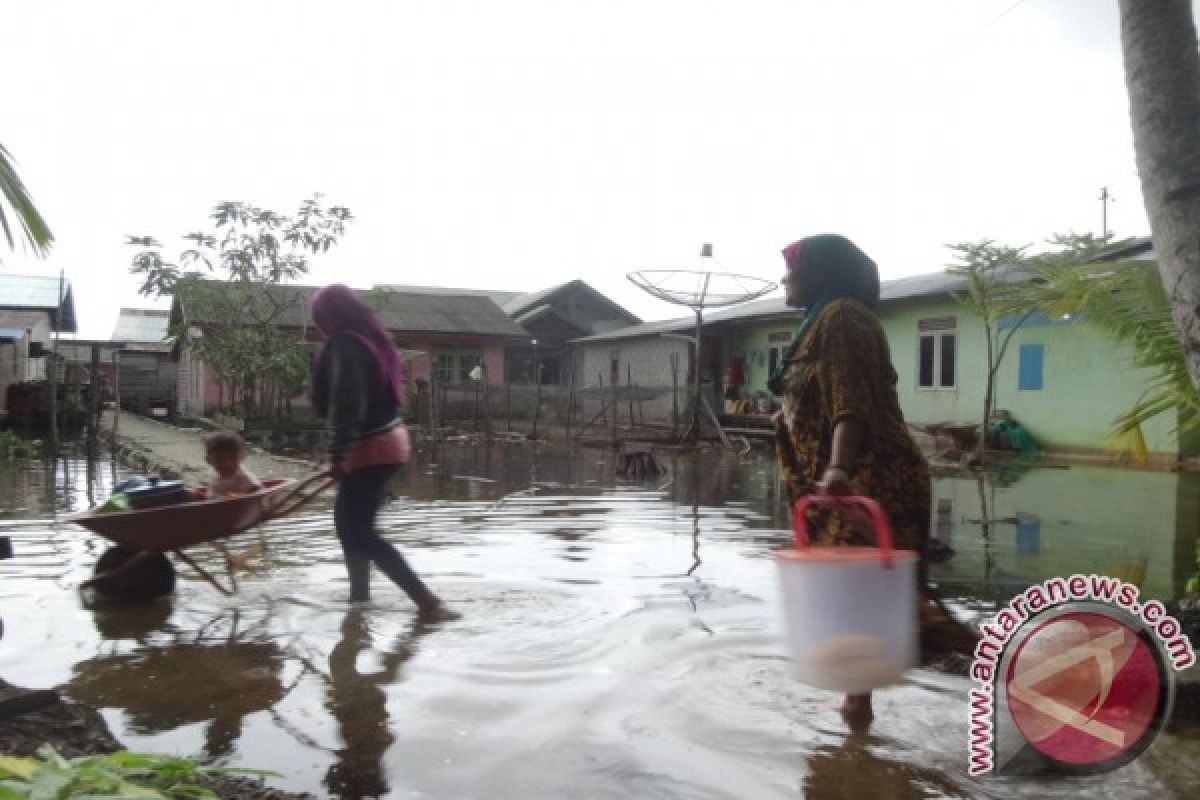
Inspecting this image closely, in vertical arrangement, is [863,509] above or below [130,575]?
above

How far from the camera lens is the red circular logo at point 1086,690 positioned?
2.23 m

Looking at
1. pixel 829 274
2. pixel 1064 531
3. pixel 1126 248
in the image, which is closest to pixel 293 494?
pixel 829 274

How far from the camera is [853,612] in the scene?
230 centimetres

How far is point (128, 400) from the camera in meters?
30.9

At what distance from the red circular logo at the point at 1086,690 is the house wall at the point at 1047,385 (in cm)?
1217

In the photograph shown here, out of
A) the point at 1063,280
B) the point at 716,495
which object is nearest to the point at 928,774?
the point at 1063,280

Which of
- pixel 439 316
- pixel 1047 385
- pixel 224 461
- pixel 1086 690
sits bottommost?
pixel 1086 690

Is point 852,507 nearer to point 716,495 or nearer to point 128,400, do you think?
point 716,495

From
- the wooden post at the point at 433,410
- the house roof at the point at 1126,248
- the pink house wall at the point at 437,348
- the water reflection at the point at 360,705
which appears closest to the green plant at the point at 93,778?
the water reflection at the point at 360,705

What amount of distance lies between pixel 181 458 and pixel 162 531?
907 cm

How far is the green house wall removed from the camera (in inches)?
588

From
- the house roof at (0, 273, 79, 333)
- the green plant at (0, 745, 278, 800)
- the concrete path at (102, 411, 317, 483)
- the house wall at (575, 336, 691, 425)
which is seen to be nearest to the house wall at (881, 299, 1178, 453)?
the house wall at (575, 336, 691, 425)

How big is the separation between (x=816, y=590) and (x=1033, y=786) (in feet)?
2.84

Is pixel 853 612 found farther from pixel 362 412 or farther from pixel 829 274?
pixel 362 412
